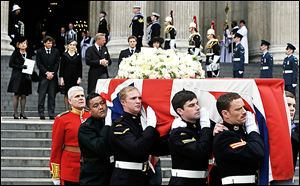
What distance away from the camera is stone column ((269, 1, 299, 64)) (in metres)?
23.7

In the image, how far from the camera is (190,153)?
5613 mm

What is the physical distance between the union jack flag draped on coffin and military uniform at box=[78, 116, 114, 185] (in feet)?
0.76

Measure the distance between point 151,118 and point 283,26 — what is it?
60.9 ft

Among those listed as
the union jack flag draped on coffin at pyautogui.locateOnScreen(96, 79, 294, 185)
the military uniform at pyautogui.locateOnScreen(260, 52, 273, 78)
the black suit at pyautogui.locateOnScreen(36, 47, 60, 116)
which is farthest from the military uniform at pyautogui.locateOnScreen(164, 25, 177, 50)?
the union jack flag draped on coffin at pyautogui.locateOnScreen(96, 79, 294, 185)

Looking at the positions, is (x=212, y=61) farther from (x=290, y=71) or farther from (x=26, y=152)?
(x=26, y=152)

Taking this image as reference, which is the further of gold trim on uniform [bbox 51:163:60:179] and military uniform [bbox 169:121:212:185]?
gold trim on uniform [bbox 51:163:60:179]

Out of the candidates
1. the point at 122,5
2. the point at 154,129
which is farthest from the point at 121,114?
the point at 122,5

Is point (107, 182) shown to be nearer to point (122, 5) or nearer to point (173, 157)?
point (173, 157)

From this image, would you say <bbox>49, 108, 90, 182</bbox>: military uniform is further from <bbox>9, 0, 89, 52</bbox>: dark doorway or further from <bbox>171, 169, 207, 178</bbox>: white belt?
<bbox>9, 0, 89, 52</bbox>: dark doorway

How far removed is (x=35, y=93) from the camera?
58.5 ft

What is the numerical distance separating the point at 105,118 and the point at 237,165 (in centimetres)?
180

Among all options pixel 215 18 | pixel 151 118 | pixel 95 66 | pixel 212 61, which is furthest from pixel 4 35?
pixel 151 118

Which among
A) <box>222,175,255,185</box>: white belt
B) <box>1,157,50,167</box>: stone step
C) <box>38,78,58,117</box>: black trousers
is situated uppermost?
<box>38,78,58,117</box>: black trousers

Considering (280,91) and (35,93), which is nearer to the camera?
(280,91)
